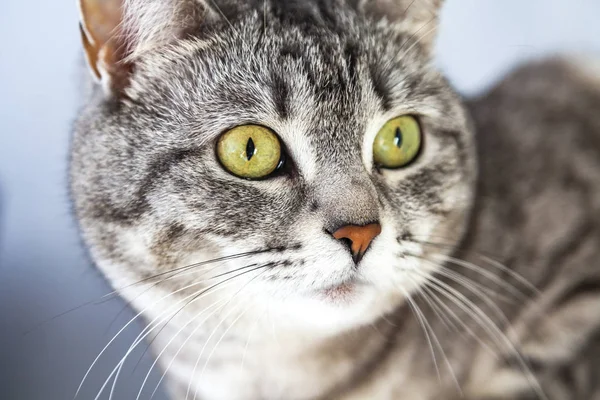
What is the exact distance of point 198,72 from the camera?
1.94 ft

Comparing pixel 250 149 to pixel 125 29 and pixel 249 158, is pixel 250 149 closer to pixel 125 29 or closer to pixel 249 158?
pixel 249 158

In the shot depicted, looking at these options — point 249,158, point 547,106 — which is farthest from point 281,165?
point 547,106

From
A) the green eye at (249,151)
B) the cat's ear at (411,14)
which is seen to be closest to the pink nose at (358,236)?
the green eye at (249,151)

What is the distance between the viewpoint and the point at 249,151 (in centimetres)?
58

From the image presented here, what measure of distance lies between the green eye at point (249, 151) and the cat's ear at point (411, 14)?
22 cm

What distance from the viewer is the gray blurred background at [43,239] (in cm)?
63

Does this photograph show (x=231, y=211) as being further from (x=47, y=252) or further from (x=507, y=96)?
(x=507, y=96)

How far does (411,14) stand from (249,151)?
29cm

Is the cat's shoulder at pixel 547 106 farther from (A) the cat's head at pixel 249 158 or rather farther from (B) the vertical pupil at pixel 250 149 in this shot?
(B) the vertical pupil at pixel 250 149

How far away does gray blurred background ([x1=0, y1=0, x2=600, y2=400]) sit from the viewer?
2.06 ft

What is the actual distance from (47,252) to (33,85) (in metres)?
0.19

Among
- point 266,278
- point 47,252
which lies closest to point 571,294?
point 266,278

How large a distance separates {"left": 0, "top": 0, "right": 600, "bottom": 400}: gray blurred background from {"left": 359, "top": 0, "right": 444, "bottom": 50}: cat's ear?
1.15ft

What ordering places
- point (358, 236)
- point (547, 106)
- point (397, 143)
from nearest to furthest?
point (358, 236)
point (397, 143)
point (547, 106)
